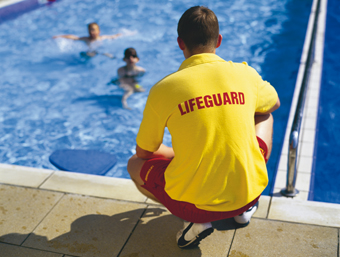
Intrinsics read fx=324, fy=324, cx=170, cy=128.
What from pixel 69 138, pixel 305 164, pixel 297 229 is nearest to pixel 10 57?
pixel 69 138

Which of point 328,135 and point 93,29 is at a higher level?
point 93,29

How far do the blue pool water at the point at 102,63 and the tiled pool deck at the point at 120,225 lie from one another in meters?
1.37

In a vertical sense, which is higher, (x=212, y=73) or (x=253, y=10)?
(x=212, y=73)

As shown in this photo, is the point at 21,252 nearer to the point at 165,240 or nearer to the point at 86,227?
the point at 86,227

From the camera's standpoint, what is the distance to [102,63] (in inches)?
332

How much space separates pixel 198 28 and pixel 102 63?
6.74m

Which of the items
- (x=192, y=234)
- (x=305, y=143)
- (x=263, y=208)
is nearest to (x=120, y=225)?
(x=192, y=234)

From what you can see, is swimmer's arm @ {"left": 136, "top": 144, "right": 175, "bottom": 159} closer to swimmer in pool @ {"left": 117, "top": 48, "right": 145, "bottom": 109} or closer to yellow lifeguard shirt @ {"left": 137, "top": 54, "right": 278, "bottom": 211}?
yellow lifeguard shirt @ {"left": 137, "top": 54, "right": 278, "bottom": 211}

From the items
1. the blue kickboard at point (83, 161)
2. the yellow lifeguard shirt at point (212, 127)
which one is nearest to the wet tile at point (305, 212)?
the yellow lifeguard shirt at point (212, 127)

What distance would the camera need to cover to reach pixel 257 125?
8.29 feet

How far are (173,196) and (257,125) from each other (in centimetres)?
87

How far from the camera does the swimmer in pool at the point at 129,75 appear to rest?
6.72 metres

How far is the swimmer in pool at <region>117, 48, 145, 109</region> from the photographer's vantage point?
22.0ft

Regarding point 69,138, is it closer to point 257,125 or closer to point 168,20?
point 257,125
